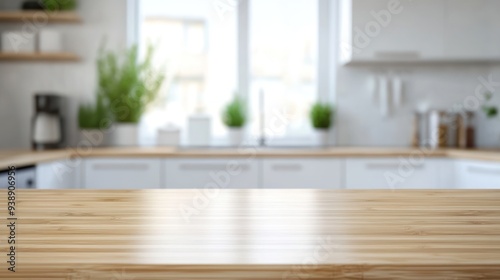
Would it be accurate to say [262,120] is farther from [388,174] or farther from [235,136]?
[388,174]

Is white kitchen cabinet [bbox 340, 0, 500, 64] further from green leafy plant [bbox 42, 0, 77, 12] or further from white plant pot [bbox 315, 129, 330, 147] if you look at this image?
green leafy plant [bbox 42, 0, 77, 12]

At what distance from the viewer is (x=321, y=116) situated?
392 centimetres

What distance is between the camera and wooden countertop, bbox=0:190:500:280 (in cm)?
59

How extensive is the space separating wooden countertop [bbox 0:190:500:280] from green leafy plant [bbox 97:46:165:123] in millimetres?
2700

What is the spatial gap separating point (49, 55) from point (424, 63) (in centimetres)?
292

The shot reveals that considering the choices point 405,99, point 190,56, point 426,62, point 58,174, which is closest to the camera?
point 58,174

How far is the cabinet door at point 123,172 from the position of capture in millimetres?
3307

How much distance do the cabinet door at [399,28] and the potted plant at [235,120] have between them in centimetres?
99

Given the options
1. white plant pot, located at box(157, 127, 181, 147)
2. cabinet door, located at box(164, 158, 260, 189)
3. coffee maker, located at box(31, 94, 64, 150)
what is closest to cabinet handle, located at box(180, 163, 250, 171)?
cabinet door, located at box(164, 158, 260, 189)

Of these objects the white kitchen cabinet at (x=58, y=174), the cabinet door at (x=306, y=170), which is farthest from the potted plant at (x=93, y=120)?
the cabinet door at (x=306, y=170)

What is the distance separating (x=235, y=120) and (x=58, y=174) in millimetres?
1416

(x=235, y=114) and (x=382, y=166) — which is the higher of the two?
(x=235, y=114)

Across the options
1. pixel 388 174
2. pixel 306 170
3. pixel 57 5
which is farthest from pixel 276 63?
pixel 57 5

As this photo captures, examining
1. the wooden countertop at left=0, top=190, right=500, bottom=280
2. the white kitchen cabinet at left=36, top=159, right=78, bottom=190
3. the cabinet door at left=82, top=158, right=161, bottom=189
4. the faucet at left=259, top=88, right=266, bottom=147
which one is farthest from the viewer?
the faucet at left=259, top=88, right=266, bottom=147
